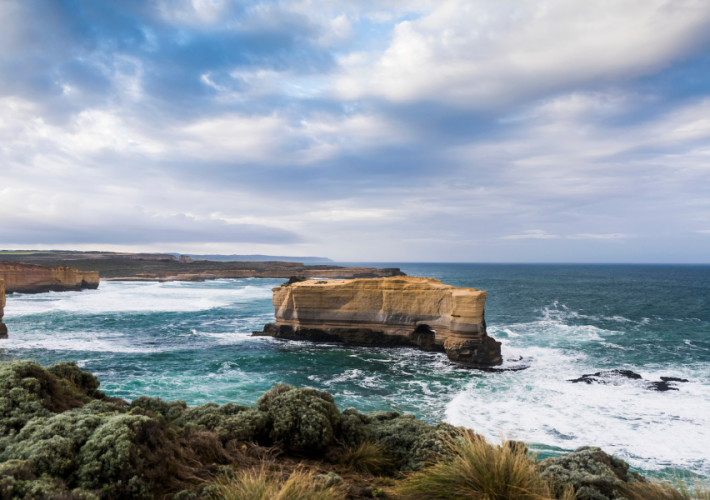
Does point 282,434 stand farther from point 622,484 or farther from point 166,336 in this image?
point 166,336

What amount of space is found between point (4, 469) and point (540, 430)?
51.6ft

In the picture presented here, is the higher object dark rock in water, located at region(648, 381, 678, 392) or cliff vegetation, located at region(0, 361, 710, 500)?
cliff vegetation, located at region(0, 361, 710, 500)

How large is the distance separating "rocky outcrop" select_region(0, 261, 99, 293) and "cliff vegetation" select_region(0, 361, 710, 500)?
2686 inches

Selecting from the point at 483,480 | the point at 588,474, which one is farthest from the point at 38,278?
the point at 588,474

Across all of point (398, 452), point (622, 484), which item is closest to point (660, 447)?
point (622, 484)

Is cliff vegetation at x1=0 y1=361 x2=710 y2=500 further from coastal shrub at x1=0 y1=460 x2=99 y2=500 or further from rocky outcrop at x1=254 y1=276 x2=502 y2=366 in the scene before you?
rocky outcrop at x1=254 y1=276 x2=502 y2=366

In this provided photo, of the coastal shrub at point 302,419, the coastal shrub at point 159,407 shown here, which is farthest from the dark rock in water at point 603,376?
the coastal shrub at point 159,407

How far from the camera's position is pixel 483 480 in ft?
16.1

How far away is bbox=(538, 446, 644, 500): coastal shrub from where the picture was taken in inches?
215

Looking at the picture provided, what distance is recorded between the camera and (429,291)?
90.0 feet

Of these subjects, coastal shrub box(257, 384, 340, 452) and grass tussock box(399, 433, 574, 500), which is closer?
grass tussock box(399, 433, 574, 500)

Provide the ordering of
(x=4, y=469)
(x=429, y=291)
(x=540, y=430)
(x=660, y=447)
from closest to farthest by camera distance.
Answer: (x=4, y=469) → (x=660, y=447) → (x=540, y=430) → (x=429, y=291)

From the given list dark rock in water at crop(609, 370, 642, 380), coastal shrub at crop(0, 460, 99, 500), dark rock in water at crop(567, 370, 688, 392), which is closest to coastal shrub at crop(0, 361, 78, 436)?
coastal shrub at crop(0, 460, 99, 500)

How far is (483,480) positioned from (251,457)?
4114 mm
